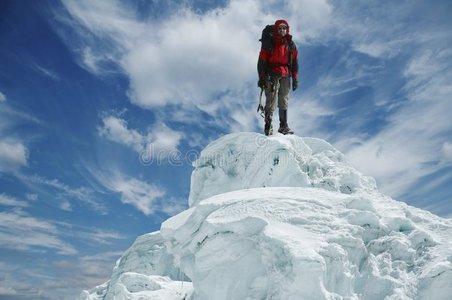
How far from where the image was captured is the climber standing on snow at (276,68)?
1047 cm

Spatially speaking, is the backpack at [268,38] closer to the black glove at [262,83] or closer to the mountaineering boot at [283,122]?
the black glove at [262,83]

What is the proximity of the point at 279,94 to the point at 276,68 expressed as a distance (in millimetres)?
762

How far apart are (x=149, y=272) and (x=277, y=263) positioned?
8.63 metres

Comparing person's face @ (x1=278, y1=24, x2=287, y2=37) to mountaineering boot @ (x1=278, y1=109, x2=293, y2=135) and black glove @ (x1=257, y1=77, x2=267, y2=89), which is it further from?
mountaineering boot @ (x1=278, y1=109, x2=293, y2=135)

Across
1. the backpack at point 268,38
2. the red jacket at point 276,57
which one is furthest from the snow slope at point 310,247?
the backpack at point 268,38

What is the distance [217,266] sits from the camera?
20.1ft

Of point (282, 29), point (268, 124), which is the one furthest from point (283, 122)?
point (282, 29)

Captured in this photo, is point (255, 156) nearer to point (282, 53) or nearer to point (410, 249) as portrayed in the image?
point (282, 53)

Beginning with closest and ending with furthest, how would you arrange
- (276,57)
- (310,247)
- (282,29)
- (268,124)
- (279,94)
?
(310,247) < (282,29) < (276,57) < (268,124) < (279,94)

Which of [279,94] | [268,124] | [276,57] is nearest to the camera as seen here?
[276,57]

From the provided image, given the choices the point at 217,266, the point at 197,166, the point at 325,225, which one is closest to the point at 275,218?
the point at 325,225

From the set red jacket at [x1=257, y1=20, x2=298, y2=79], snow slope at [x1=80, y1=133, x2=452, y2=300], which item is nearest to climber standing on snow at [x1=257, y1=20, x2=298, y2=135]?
red jacket at [x1=257, y1=20, x2=298, y2=79]

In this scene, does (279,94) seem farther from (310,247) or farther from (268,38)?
(310,247)

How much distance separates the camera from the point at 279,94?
11.0 meters
